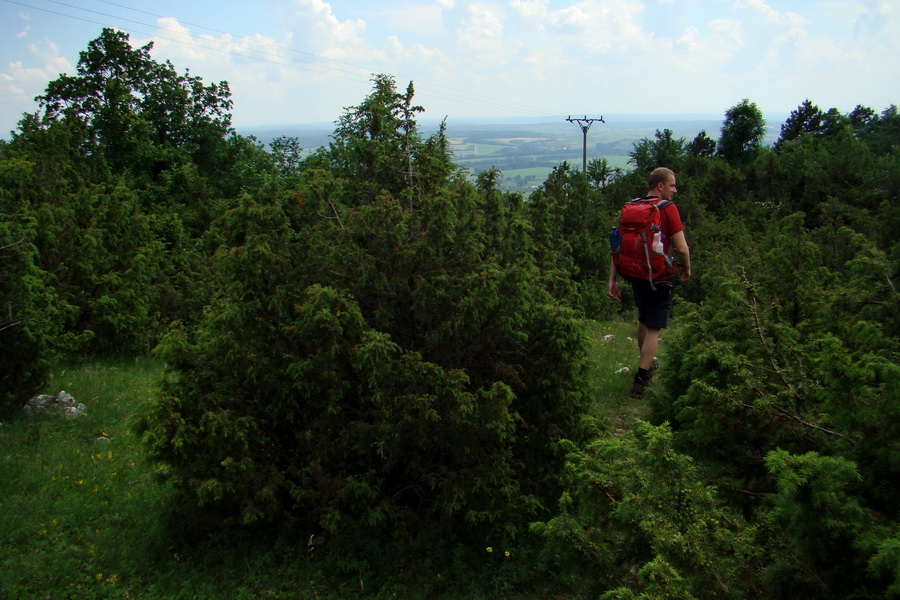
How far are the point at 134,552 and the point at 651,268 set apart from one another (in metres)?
4.60

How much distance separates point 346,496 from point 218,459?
0.83 meters

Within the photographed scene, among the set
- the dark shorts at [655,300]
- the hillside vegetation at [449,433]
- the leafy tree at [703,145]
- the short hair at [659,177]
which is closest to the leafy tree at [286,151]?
the hillside vegetation at [449,433]

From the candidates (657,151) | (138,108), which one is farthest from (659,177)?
(657,151)

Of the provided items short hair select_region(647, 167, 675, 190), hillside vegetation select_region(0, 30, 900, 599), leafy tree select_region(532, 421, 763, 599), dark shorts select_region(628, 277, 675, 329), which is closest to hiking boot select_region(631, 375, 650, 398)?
hillside vegetation select_region(0, 30, 900, 599)

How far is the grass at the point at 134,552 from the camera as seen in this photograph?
3.61 m

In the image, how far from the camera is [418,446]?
3.84 meters

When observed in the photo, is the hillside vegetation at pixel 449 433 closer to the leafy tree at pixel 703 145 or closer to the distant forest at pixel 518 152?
the distant forest at pixel 518 152

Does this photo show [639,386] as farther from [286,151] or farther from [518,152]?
[518,152]

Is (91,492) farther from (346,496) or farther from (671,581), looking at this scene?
(671,581)

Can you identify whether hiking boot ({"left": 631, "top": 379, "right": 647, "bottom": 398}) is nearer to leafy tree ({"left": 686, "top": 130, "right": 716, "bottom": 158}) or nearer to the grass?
the grass

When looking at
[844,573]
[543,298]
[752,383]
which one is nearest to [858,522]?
[844,573]

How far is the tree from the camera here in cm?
4028

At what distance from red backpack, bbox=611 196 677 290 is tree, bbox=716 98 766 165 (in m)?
39.2

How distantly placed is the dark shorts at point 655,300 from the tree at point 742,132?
3915 cm
